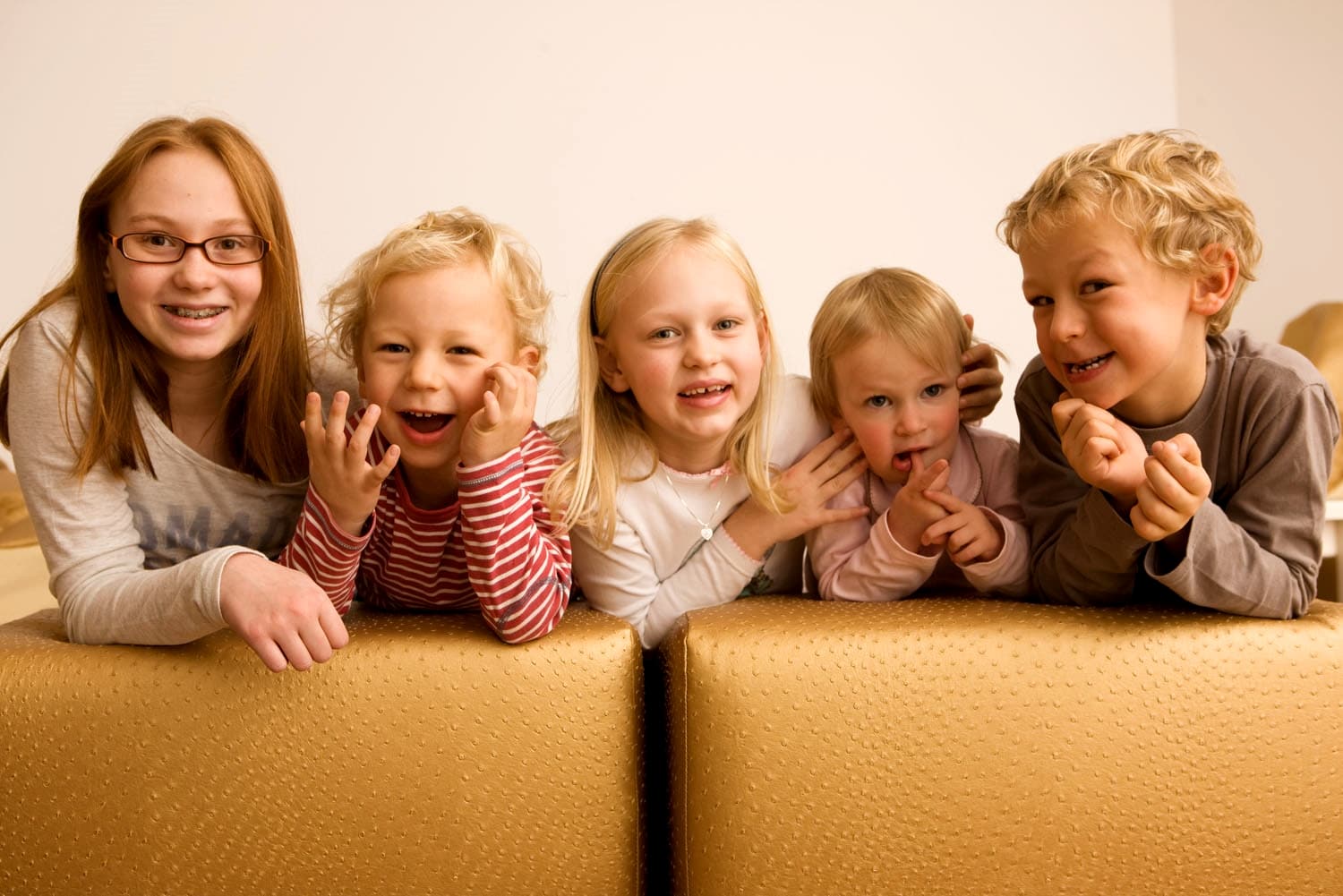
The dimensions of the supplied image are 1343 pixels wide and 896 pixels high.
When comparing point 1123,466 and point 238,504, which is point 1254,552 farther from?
point 238,504

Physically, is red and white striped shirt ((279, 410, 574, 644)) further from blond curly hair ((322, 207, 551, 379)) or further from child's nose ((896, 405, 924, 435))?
child's nose ((896, 405, 924, 435))

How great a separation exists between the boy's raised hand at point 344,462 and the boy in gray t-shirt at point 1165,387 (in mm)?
595

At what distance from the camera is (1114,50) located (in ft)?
7.40

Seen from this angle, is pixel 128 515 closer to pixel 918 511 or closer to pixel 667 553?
pixel 667 553

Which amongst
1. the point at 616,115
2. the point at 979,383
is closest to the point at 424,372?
the point at 979,383

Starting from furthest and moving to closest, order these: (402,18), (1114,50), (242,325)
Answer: (1114,50) → (402,18) → (242,325)

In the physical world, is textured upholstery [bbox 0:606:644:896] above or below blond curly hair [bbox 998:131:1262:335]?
below

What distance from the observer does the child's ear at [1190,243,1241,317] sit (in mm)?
1000

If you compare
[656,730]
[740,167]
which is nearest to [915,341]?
[656,730]

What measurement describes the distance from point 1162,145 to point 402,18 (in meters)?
1.50

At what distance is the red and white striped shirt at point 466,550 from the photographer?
936 mm

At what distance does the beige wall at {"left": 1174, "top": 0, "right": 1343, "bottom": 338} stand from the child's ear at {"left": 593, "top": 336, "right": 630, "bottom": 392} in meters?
1.91

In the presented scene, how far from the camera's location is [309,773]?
0.89 m

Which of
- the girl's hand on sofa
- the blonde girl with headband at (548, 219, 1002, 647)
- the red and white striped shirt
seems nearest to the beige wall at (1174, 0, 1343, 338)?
the blonde girl with headband at (548, 219, 1002, 647)
